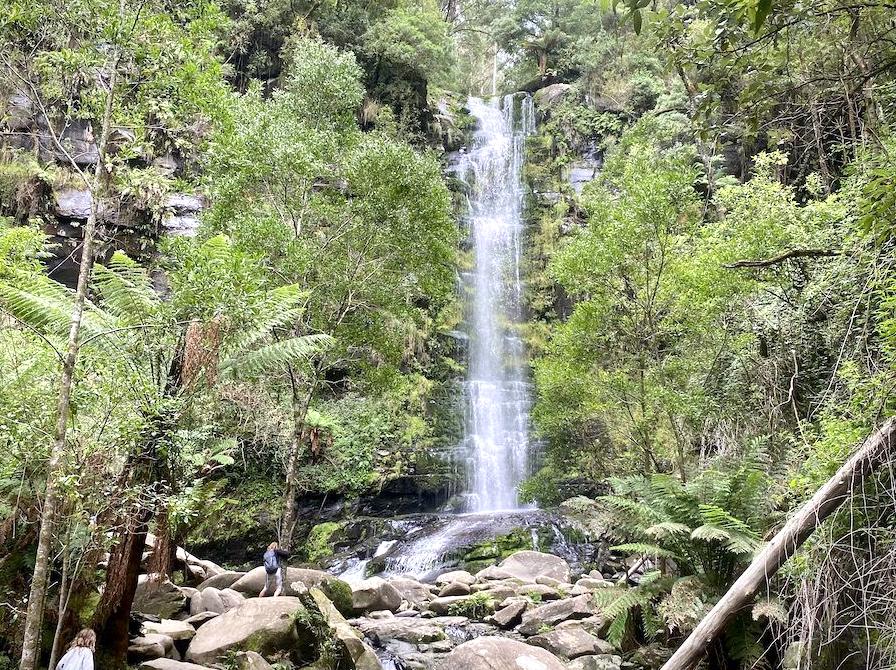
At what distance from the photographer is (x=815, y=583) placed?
2916mm

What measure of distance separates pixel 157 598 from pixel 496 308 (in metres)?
16.6

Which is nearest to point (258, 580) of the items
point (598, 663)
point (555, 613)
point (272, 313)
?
point (272, 313)

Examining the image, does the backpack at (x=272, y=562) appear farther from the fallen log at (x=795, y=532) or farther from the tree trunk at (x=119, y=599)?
the fallen log at (x=795, y=532)

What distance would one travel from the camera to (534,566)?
11.9 metres

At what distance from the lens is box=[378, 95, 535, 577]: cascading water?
14.7m

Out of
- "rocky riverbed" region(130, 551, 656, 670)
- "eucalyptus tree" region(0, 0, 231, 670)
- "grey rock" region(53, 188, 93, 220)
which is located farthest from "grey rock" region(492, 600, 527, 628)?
"grey rock" region(53, 188, 93, 220)

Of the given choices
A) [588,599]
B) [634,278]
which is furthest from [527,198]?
[588,599]

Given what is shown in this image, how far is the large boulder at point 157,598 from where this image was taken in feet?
24.7

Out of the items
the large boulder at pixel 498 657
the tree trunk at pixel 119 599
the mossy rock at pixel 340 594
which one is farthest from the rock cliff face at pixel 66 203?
the large boulder at pixel 498 657

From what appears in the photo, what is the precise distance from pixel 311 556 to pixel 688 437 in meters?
8.75

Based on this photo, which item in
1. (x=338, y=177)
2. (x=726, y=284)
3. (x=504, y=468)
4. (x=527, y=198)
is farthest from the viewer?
(x=527, y=198)

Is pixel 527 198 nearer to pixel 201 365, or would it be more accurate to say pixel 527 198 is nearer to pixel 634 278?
pixel 634 278

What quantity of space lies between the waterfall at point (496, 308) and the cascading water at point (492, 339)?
3 cm

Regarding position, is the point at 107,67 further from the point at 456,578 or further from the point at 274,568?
the point at 456,578
